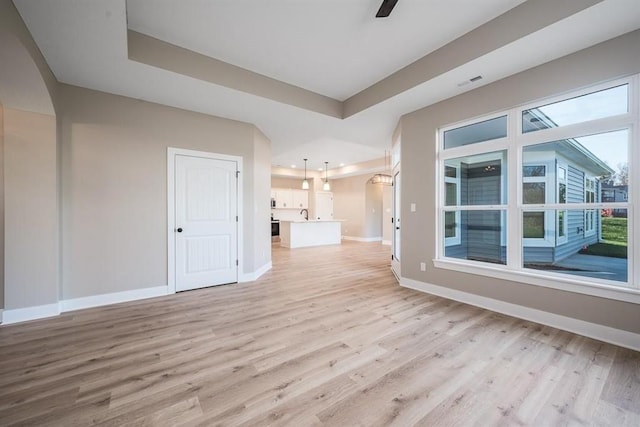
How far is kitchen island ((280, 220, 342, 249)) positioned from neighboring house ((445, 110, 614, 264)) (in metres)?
5.44

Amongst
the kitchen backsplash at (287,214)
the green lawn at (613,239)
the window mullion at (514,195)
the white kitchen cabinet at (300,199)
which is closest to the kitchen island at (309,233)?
the kitchen backsplash at (287,214)

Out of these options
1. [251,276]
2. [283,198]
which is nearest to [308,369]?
[251,276]

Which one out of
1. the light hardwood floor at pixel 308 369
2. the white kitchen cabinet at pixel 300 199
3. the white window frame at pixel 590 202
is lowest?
the light hardwood floor at pixel 308 369

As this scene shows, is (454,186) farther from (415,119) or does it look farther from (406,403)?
(406,403)

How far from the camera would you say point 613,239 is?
2469mm

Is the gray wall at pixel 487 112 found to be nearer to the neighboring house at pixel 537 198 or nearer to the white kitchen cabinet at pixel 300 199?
the neighboring house at pixel 537 198

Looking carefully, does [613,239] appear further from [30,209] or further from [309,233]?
[309,233]

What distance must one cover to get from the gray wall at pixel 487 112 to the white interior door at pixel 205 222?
2883 mm

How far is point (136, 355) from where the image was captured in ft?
7.13

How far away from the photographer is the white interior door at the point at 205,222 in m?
3.90

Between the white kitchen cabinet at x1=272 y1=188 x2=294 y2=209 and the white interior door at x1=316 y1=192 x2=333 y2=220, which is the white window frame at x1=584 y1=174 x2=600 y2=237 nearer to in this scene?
the white interior door at x1=316 y1=192 x2=333 y2=220

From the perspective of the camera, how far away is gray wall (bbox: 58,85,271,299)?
3.17 metres

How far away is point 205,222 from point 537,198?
446 cm

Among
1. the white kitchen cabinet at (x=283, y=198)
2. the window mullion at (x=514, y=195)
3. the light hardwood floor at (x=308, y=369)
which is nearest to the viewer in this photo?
the light hardwood floor at (x=308, y=369)
